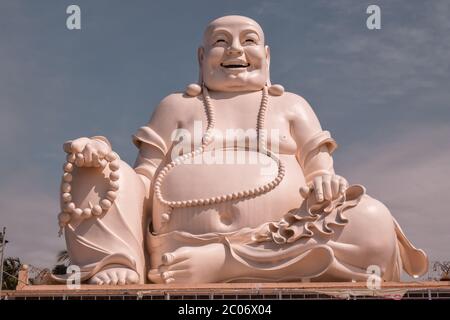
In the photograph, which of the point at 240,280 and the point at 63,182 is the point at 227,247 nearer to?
the point at 240,280

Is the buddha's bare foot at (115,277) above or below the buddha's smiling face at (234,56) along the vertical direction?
below

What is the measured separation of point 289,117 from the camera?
20.6ft

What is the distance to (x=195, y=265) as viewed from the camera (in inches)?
209

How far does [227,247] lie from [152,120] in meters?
1.55

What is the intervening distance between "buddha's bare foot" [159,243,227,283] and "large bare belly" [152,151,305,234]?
0.23 m

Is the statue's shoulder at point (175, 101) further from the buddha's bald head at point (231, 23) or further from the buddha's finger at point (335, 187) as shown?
the buddha's finger at point (335, 187)

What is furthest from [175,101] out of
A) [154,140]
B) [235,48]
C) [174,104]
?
[235,48]

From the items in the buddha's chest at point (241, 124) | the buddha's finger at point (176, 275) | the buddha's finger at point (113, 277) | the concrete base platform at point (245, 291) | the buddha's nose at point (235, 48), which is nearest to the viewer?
the concrete base platform at point (245, 291)

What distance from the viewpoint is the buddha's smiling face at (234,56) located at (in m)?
A: 6.33

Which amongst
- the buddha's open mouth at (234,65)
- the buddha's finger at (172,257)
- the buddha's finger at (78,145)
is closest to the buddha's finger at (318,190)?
the buddha's finger at (172,257)

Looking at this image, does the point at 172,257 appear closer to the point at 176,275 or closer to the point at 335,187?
the point at 176,275

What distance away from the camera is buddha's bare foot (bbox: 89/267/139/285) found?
512 centimetres

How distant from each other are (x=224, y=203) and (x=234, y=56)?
4.83 ft
